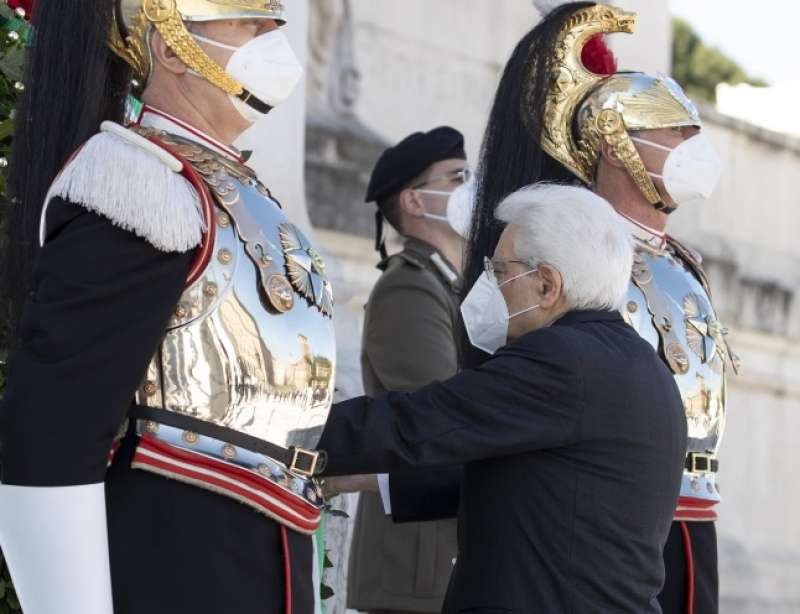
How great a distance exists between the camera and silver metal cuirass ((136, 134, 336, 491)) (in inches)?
117

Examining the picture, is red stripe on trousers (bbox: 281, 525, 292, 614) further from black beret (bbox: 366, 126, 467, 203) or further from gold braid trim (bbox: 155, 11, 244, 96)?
black beret (bbox: 366, 126, 467, 203)

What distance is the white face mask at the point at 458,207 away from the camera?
509cm

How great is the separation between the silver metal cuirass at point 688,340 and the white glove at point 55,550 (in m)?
1.64

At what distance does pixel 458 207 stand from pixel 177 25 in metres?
2.04

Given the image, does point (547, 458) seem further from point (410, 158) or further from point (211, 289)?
point (410, 158)

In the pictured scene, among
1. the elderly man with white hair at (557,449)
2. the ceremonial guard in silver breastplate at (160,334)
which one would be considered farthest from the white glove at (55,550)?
the elderly man with white hair at (557,449)

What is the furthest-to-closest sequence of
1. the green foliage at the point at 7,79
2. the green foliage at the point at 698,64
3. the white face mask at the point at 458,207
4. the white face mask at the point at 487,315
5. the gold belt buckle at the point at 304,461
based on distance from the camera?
1. the green foliage at the point at 698,64
2. the white face mask at the point at 458,207
3. the white face mask at the point at 487,315
4. the green foliage at the point at 7,79
5. the gold belt buckle at the point at 304,461

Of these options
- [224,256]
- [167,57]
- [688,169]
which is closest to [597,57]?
[688,169]

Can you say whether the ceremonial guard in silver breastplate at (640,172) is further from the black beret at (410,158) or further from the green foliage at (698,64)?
the green foliage at (698,64)

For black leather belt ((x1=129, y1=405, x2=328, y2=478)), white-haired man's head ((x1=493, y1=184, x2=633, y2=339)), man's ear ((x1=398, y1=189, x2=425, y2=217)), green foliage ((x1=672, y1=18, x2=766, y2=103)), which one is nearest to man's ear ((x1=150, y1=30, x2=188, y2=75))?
black leather belt ((x1=129, y1=405, x2=328, y2=478))

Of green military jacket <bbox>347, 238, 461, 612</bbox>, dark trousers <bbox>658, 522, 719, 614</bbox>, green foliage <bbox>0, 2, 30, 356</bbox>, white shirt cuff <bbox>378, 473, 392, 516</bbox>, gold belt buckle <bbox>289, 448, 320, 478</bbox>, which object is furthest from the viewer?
green military jacket <bbox>347, 238, 461, 612</bbox>

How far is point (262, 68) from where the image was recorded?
325 centimetres

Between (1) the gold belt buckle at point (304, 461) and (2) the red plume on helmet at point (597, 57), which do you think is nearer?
(1) the gold belt buckle at point (304, 461)

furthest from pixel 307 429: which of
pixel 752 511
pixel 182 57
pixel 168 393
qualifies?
pixel 752 511
